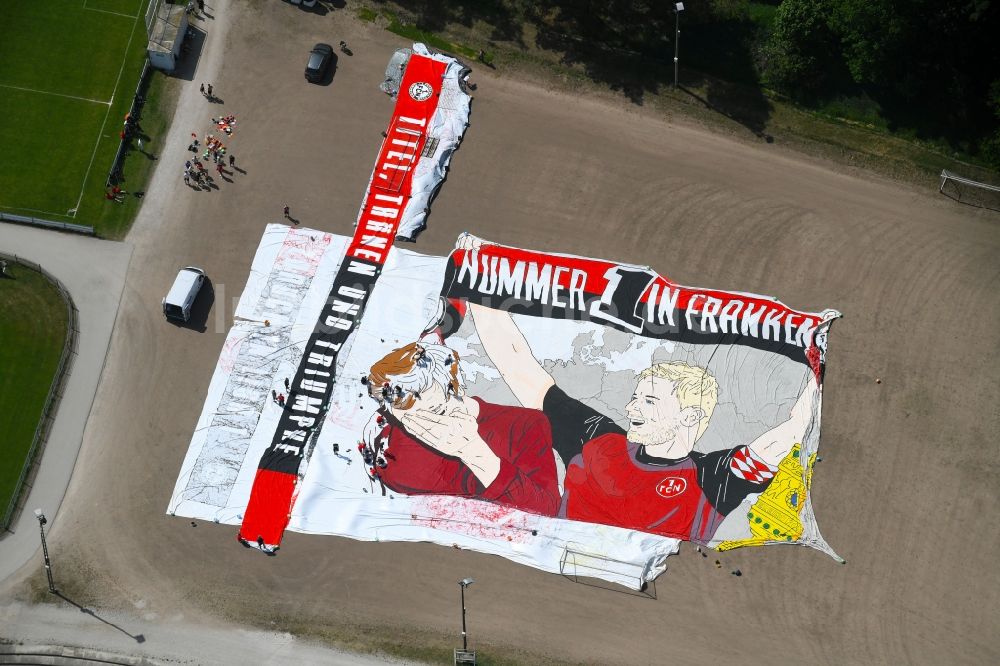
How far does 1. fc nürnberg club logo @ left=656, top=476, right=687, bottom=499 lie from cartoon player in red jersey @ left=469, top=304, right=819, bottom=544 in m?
0.06

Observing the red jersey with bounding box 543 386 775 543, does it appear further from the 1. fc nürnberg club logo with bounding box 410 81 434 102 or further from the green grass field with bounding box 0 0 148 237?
the green grass field with bounding box 0 0 148 237

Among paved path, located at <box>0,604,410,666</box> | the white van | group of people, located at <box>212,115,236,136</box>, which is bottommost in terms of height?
paved path, located at <box>0,604,410,666</box>

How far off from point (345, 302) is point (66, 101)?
25.5 meters

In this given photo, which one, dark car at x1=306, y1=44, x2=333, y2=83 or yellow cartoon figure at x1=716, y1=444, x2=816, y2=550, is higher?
dark car at x1=306, y1=44, x2=333, y2=83

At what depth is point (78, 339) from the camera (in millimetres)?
62375

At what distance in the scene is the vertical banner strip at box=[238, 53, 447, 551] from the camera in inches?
2286

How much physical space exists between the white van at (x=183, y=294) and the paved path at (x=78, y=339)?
407 centimetres

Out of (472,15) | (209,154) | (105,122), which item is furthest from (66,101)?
(472,15)

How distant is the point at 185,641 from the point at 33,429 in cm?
1644

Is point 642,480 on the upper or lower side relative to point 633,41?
lower

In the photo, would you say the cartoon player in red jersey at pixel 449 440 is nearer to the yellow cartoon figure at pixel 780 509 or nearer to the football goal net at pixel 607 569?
the football goal net at pixel 607 569

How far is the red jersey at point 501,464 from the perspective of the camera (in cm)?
5838

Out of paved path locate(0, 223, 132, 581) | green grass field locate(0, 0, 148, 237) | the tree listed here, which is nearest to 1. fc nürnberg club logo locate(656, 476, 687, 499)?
the tree

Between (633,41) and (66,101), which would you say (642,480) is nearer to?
(633,41)
